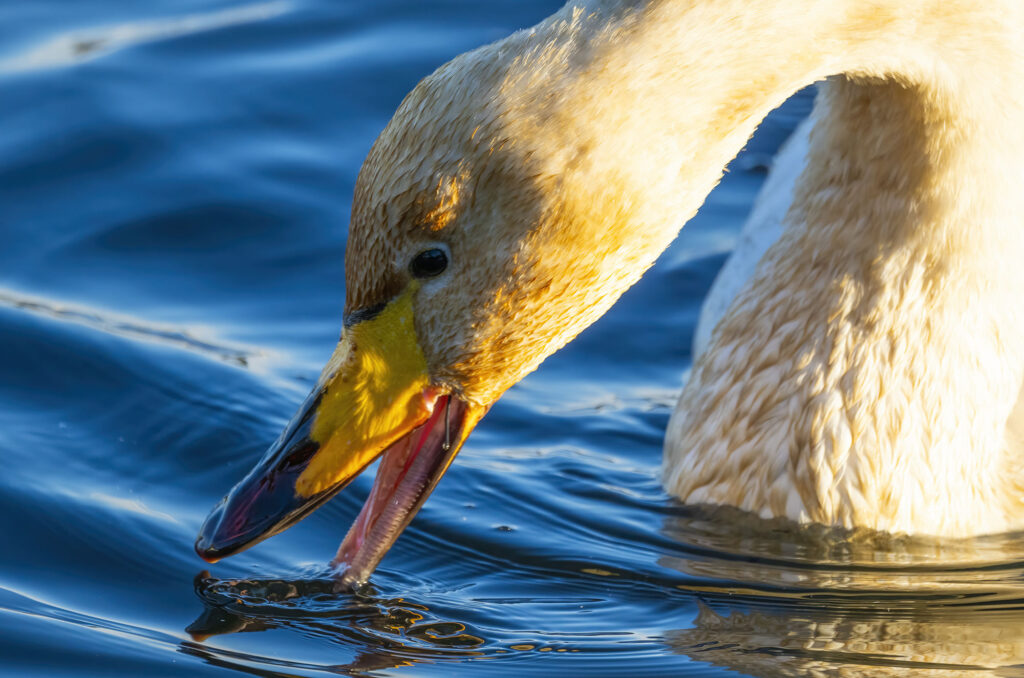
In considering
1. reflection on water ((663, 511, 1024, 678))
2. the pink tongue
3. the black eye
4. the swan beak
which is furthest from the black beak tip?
reflection on water ((663, 511, 1024, 678))

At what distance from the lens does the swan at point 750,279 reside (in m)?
3.80

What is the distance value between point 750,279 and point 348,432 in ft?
5.75

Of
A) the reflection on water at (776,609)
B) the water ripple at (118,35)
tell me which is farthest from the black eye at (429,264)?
the water ripple at (118,35)

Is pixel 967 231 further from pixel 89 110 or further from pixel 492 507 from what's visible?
pixel 89 110

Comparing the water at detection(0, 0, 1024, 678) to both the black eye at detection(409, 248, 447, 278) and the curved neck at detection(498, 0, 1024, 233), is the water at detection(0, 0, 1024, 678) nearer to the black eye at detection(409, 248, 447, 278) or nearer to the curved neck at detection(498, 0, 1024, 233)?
the black eye at detection(409, 248, 447, 278)

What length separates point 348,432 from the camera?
4.27 meters

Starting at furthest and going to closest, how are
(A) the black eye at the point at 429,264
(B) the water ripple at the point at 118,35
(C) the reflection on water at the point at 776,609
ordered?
(B) the water ripple at the point at 118,35
(C) the reflection on water at the point at 776,609
(A) the black eye at the point at 429,264

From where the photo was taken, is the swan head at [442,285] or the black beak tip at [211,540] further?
the black beak tip at [211,540]

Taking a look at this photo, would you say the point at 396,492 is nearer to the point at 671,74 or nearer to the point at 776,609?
the point at 776,609

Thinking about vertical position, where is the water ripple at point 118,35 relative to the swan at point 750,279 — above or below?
above

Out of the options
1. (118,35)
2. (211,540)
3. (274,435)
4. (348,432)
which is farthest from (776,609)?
(118,35)

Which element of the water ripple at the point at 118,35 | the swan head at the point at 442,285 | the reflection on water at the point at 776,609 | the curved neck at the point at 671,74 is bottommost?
the reflection on water at the point at 776,609

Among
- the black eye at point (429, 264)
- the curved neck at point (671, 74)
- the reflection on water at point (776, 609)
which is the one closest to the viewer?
the curved neck at point (671, 74)

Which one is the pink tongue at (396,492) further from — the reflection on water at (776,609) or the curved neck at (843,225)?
the curved neck at (843,225)
